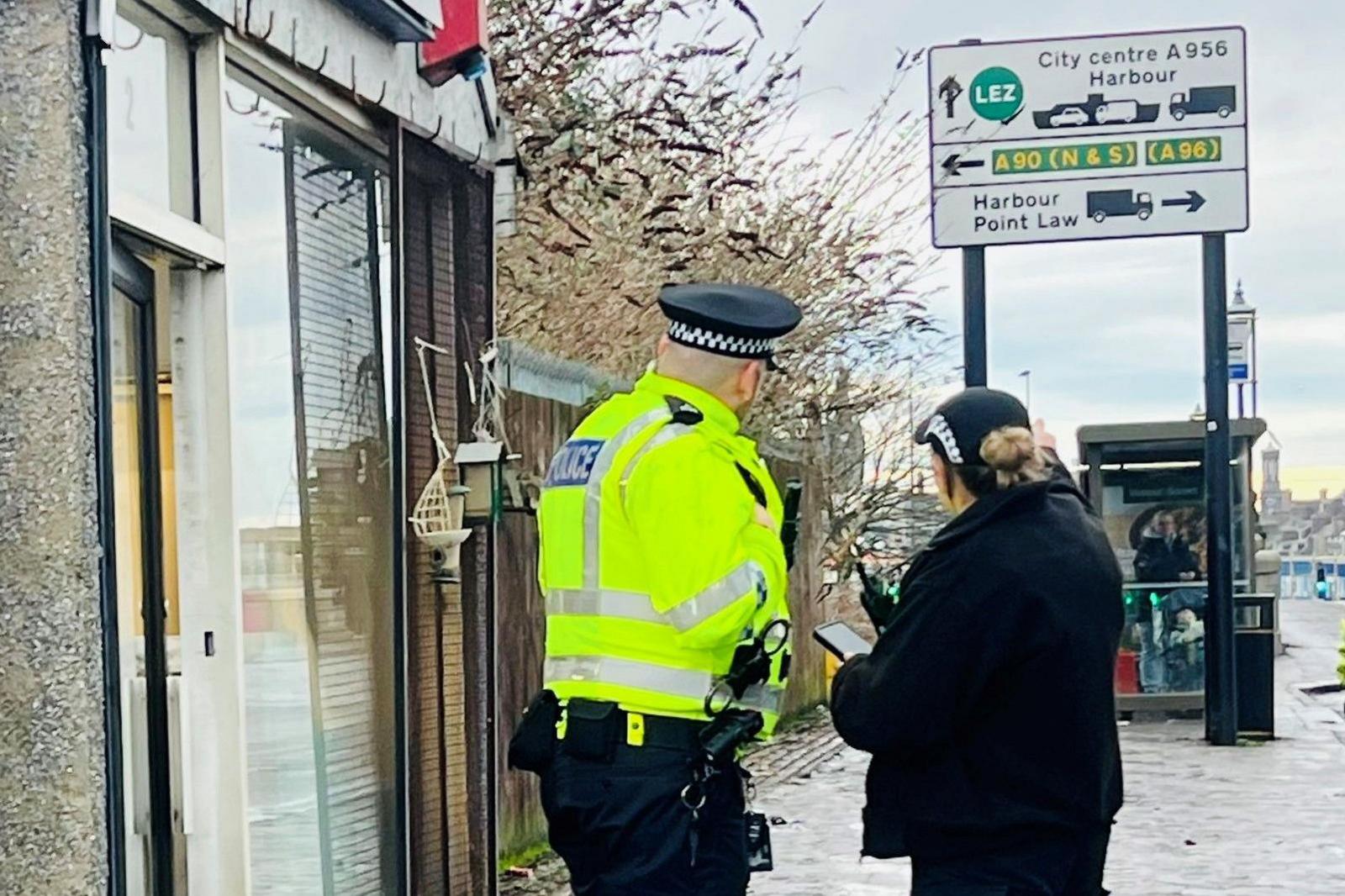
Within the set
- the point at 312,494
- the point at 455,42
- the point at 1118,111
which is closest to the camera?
the point at 312,494

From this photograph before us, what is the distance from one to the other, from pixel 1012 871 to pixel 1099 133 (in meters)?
9.72

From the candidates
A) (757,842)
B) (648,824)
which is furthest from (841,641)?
(648,824)

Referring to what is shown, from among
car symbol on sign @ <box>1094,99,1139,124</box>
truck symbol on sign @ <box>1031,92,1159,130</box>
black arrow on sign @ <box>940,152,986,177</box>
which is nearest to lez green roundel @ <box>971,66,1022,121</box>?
truck symbol on sign @ <box>1031,92,1159,130</box>

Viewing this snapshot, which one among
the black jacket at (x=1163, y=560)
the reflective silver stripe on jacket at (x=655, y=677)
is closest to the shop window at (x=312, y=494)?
the reflective silver stripe on jacket at (x=655, y=677)

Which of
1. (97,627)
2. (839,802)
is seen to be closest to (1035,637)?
(97,627)

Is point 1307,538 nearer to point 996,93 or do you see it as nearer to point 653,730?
point 996,93

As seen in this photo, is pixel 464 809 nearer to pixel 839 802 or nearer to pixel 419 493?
pixel 419 493

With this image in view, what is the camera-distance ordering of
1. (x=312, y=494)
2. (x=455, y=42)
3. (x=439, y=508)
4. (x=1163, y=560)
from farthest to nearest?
(x=1163, y=560)
(x=439, y=508)
(x=455, y=42)
(x=312, y=494)

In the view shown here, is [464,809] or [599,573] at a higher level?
[599,573]

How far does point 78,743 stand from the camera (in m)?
3.72

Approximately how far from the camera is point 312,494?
5625 mm

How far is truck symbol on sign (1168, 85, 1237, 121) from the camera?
43.6 feet

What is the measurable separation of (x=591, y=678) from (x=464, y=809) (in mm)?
2908

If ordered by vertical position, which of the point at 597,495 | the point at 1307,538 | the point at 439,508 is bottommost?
the point at 1307,538
